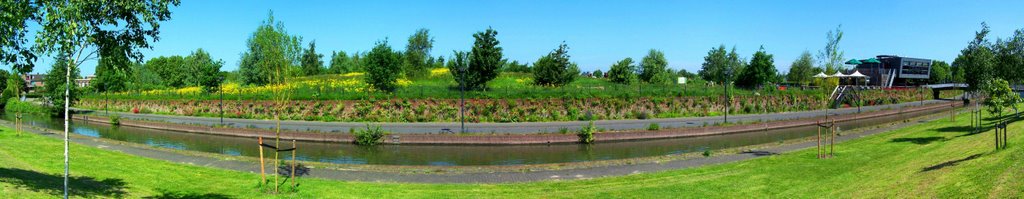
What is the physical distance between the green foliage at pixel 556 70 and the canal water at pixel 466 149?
19.4 metres

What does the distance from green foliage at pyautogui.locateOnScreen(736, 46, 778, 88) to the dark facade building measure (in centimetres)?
3522

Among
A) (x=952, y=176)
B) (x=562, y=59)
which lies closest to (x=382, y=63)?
(x=562, y=59)

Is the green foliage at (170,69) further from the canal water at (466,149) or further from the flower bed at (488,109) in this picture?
the canal water at (466,149)

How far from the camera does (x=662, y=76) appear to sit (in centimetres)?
6631

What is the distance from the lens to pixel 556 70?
168 ft

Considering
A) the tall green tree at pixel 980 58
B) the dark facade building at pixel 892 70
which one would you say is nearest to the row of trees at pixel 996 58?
the tall green tree at pixel 980 58

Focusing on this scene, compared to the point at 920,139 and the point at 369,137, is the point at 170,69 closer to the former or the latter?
the point at 369,137

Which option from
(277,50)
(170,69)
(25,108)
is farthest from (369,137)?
(170,69)

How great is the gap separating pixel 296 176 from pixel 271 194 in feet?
9.21

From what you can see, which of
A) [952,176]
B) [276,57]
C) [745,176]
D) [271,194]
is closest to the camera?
[952,176]

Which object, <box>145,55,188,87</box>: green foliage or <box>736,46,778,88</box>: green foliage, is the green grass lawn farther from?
<box>145,55,188,87</box>: green foliage

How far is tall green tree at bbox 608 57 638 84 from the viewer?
58.3 meters

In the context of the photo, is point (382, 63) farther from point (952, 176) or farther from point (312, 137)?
point (952, 176)

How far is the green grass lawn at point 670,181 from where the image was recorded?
10.1 m
